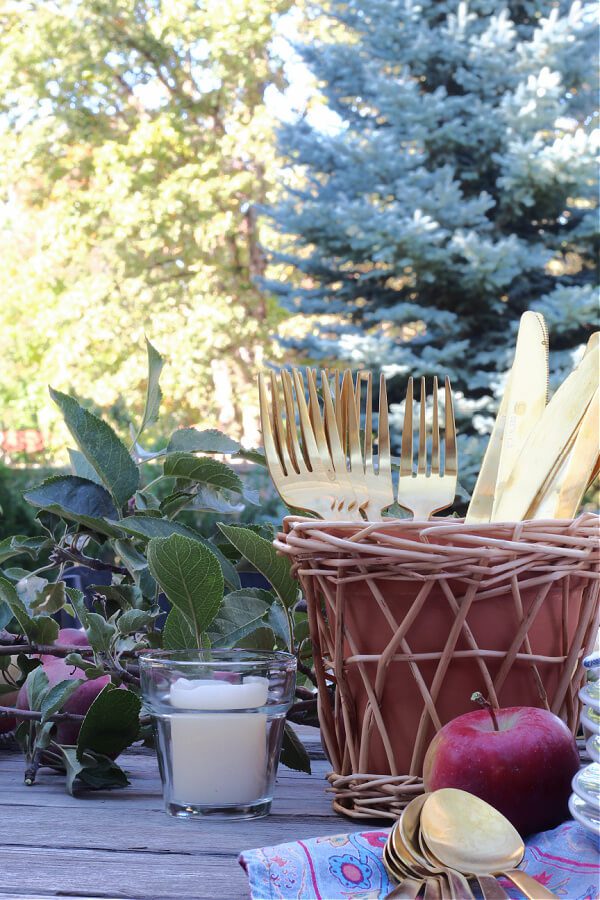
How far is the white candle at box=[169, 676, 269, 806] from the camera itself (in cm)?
51

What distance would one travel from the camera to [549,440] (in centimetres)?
52

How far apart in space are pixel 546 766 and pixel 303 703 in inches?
7.6

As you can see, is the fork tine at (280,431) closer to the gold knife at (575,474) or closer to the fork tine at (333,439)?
the fork tine at (333,439)

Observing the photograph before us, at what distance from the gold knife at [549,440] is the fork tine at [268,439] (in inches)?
5.0

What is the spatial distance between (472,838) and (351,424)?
25 cm

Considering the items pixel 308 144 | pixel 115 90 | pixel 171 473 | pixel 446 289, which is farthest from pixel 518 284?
pixel 115 90

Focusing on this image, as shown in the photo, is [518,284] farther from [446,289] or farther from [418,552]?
[418,552]

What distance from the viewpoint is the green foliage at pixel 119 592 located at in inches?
22.1

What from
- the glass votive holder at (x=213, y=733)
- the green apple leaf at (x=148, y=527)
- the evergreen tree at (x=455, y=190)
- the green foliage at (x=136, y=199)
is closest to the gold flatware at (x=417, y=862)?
the glass votive holder at (x=213, y=733)

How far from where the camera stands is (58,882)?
413mm

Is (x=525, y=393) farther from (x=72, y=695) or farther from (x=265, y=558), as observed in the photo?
(x=72, y=695)

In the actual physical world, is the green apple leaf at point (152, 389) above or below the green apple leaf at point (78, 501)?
above

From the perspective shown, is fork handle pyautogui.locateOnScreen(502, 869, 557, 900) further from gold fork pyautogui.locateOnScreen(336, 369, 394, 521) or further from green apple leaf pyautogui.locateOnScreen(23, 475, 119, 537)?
green apple leaf pyautogui.locateOnScreen(23, 475, 119, 537)

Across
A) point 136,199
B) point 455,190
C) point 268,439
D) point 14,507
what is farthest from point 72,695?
point 136,199
